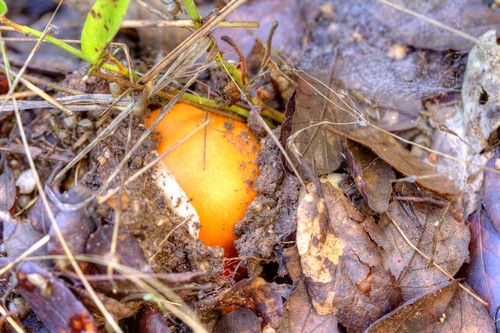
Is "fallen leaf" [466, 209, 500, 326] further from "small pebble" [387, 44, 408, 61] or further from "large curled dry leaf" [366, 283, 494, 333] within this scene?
"small pebble" [387, 44, 408, 61]

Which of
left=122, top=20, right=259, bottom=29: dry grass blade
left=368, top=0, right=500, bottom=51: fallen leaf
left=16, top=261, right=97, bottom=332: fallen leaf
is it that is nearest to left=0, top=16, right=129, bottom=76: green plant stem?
left=122, top=20, right=259, bottom=29: dry grass blade

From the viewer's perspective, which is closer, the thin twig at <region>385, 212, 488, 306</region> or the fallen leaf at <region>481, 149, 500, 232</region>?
the thin twig at <region>385, 212, 488, 306</region>

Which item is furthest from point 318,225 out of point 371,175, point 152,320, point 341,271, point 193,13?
point 193,13

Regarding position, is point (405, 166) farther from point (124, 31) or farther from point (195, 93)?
point (124, 31)

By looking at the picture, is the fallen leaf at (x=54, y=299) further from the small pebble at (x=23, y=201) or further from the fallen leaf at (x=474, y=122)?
the fallen leaf at (x=474, y=122)

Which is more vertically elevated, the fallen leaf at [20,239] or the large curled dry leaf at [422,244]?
the fallen leaf at [20,239]

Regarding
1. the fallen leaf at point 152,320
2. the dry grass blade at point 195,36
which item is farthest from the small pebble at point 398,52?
the fallen leaf at point 152,320
